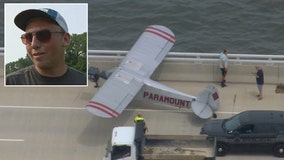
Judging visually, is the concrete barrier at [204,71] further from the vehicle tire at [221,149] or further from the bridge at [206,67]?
the vehicle tire at [221,149]

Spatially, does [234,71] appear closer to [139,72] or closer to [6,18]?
[139,72]

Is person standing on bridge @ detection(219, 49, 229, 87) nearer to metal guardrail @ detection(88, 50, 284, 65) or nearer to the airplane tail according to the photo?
metal guardrail @ detection(88, 50, 284, 65)

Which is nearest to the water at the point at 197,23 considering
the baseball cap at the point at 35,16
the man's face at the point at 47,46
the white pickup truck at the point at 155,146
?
the white pickup truck at the point at 155,146

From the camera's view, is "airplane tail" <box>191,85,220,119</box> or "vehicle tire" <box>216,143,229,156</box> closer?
"vehicle tire" <box>216,143,229,156</box>

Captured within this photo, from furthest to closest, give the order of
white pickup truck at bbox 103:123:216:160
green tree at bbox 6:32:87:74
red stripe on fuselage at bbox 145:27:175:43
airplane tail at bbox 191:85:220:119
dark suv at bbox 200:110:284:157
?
red stripe on fuselage at bbox 145:27:175:43 < airplane tail at bbox 191:85:220:119 < dark suv at bbox 200:110:284:157 < white pickup truck at bbox 103:123:216:160 < green tree at bbox 6:32:87:74

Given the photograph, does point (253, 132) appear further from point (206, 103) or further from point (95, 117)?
point (95, 117)

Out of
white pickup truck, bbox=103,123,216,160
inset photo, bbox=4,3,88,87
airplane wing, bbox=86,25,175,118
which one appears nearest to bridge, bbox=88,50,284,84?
airplane wing, bbox=86,25,175,118

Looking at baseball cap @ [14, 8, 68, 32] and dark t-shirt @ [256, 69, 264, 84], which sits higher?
dark t-shirt @ [256, 69, 264, 84]

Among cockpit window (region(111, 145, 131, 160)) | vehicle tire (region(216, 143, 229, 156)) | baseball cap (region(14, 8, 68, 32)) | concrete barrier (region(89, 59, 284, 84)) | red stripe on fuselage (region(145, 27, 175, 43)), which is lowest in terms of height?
cockpit window (region(111, 145, 131, 160))
